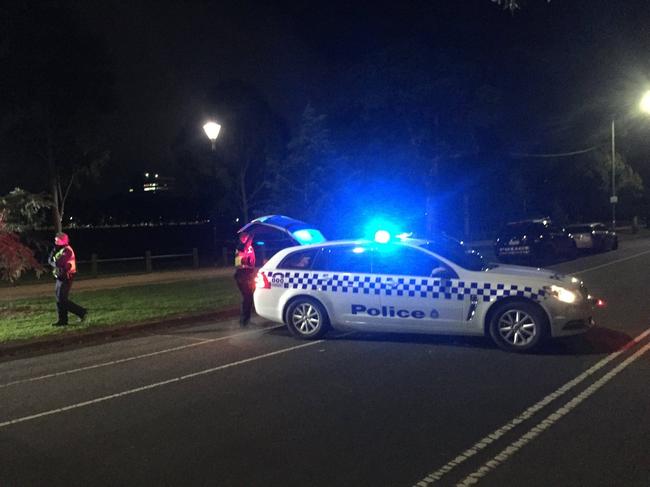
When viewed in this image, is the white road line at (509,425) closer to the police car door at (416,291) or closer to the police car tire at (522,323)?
the police car tire at (522,323)

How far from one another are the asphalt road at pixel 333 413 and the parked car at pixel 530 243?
15022mm

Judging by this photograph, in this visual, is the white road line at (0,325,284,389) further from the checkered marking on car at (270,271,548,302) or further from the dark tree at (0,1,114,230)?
the dark tree at (0,1,114,230)

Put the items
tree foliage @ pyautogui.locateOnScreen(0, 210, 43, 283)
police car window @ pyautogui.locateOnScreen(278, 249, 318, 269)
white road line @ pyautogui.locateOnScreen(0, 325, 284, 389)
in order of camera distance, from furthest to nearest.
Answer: tree foliage @ pyautogui.locateOnScreen(0, 210, 43, 283) → police car window @ pyautogui.locateOnScreen(278, 249, 318, 269) → white road line @ pyautogui.locateOnScreen(0, 325, 284, 389)

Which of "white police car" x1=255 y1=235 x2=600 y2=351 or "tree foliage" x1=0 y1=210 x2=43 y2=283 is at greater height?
"tree foliage" x1=0 y1=210 x2=43 y2=283

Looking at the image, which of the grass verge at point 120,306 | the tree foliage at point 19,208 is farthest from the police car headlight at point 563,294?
the tree foliage at point 19,208

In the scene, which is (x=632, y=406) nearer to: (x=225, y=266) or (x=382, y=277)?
(x=382, y=277)

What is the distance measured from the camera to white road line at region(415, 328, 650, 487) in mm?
4846

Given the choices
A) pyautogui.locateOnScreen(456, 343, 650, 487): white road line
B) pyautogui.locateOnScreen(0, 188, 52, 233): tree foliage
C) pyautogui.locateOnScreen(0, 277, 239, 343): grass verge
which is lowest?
pyautogui.locateOnScreen(456, 343, 650, 487): white road line

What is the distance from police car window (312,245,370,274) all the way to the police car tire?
6.28ft

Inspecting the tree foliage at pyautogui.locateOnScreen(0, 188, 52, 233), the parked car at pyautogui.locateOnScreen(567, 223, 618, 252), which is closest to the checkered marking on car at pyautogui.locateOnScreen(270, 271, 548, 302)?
the tree foliage at pyautogui.locateOnScreen(0, 188, 52, 233)

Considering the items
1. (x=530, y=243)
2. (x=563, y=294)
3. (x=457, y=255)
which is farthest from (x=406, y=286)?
(x=530, y=243)

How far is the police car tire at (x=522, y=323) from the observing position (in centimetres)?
874

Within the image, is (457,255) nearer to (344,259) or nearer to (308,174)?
(344,259)

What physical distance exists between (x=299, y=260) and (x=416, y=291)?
194 centimetres
